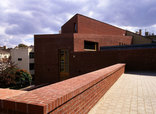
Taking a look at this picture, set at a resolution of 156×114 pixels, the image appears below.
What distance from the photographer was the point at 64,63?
2183 centimetres

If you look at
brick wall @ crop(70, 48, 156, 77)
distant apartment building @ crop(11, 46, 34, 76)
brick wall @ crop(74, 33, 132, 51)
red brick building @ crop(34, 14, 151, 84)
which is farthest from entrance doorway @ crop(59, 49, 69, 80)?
distant apartment building @ crop(11, 46, 34, 76)

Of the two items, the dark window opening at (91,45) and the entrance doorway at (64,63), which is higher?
the dark window opening at (91,45)

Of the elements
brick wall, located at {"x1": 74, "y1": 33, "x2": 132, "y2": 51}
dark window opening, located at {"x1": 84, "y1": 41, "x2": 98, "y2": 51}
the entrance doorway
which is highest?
brick wall, located at {"x1": 74, "y1": 33, "x2": 132, "y2": 51}

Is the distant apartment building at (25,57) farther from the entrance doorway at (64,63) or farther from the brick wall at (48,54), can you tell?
the entrance doorway at (64,63)

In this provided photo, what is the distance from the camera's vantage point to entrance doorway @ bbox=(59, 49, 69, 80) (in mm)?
21484

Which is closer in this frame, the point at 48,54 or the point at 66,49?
the point at 66,49

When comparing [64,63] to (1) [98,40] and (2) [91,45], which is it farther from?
(1) [98,40]

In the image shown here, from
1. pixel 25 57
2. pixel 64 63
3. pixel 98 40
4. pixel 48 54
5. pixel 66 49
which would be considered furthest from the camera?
pixel 25 57

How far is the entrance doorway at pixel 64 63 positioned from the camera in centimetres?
2148

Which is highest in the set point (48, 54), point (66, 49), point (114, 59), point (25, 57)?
point (66, 49)

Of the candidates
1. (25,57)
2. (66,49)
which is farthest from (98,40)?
(25,57)

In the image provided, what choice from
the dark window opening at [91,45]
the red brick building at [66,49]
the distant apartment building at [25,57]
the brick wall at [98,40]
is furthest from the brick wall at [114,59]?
the distant apartment building at [25,57]

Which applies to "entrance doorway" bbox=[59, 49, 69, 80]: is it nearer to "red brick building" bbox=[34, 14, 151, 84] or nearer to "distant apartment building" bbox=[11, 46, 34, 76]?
"red brick building" bbox=[34, 14, 151, 84]

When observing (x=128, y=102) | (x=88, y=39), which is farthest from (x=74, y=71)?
(x=128, y=102)
